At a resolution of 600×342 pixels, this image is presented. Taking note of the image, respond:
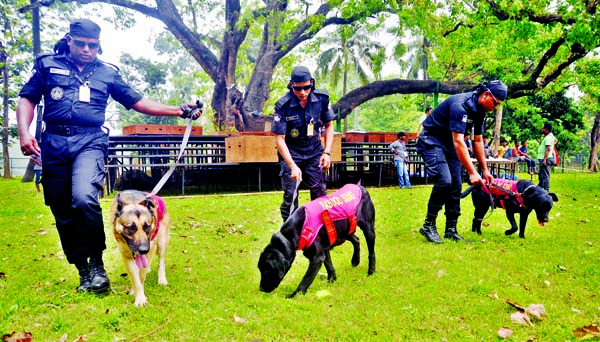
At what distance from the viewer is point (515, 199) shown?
5.25 m

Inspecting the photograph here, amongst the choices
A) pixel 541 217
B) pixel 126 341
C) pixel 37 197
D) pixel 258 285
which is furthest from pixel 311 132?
pixel 37 197

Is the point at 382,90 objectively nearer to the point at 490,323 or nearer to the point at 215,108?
the point at 215,108

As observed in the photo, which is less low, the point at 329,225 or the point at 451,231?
the point at 329,225

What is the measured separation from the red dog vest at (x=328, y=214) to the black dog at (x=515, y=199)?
2367 millimetres

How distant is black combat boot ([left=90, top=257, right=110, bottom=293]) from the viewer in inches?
134

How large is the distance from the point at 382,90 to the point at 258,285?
14097mm

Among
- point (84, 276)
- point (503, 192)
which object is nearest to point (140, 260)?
point (84, 276)

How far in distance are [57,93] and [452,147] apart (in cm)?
460

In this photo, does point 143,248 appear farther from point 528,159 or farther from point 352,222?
point 528,159

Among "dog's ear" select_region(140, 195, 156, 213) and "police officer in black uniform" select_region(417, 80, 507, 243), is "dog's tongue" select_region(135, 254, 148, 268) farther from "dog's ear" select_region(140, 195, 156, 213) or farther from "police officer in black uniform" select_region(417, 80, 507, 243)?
"police officer in black uniform" select_region(417, 80, 507, 243)

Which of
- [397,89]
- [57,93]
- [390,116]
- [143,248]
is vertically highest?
[390,116]

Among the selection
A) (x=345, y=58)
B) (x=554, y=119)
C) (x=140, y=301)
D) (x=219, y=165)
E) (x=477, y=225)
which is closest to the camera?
(x=140, y=301)

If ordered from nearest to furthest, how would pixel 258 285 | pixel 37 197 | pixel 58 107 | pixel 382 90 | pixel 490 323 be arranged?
pixel 490 323, pixel 58 107, pixel 258 285, pixel 37 197, pixel 382 90

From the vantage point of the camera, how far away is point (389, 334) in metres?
2.64
